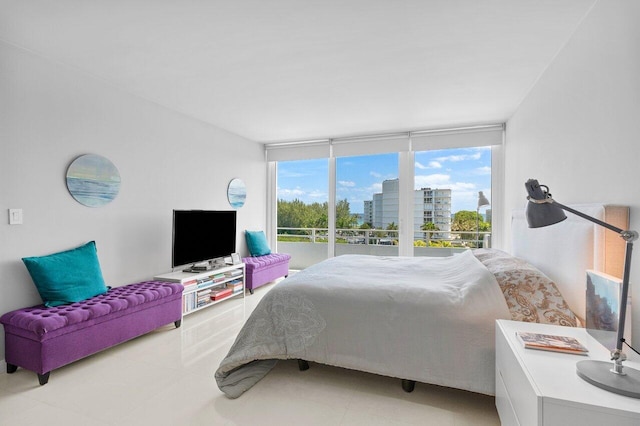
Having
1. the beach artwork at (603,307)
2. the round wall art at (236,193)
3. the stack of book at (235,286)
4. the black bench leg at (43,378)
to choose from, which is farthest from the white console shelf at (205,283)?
the beach artwork at (603,307)

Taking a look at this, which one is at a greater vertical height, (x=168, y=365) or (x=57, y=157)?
(x=57, y=157)

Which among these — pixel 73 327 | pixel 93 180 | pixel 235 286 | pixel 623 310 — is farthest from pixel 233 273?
pixel 623 310

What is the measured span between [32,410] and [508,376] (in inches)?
111

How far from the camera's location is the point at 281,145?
19.9 ft

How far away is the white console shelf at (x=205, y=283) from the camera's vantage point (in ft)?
12.2

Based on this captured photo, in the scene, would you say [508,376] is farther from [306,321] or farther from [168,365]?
[168,365]

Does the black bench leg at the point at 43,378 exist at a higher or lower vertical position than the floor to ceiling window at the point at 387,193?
lower

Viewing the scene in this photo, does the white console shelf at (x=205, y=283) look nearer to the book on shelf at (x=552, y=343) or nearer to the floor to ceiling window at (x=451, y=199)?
the floor to ceiling window at (x=451, y=199)

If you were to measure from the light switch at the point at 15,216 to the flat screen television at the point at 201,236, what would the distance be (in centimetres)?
136

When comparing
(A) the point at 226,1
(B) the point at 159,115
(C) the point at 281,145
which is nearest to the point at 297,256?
(C) the point at 281,145

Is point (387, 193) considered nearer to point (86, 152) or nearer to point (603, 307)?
point (603, 307)

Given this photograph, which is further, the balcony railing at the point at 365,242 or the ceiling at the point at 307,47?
the balcony railing at the point at 365,242

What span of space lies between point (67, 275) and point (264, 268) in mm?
2748

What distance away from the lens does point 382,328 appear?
2.17 meters
